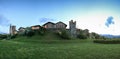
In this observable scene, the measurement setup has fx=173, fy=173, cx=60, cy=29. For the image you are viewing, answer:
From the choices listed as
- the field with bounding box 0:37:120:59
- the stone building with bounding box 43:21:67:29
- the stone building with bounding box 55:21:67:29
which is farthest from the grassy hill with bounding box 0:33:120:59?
the stone building with bounding box 55:21:67:29

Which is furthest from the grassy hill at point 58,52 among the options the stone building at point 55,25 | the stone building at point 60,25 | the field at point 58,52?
the stone building at point 60,25

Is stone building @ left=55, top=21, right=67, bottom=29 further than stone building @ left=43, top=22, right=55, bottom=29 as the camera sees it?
Yes

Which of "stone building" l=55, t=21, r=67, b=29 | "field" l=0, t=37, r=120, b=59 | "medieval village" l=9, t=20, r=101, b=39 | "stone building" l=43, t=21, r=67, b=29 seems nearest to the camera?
"field" l=0, t=37, r=120, b=59

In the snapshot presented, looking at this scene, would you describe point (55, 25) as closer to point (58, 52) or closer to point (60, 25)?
point (60, 25)

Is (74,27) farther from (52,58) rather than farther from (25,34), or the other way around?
(52,58)

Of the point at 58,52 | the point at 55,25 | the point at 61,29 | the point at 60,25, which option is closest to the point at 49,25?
the point at 55,25

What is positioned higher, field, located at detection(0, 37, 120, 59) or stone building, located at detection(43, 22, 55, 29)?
stone building, located at detection(43, 22, 55, 29)

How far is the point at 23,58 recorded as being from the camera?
67.2ft

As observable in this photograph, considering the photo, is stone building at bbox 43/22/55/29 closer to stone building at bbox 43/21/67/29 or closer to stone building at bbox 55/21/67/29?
stone building at bbox 43/21/67/29

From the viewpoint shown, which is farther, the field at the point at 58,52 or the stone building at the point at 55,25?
the stone building at the point at 55,25

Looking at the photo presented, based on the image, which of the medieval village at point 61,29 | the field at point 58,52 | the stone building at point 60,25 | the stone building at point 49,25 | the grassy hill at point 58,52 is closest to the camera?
the field at point 58,52

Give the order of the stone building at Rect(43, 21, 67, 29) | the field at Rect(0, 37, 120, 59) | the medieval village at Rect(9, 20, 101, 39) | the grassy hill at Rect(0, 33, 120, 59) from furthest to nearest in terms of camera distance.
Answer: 1. the stone building at Rect(43, 21, 67, 29)
2. the medieval village at Rect(9, 20, 101, 39)
3. the grassy hill at Rect(0, 33, 120, 59)
4. the field at Rect(0, 37, 120, 59)

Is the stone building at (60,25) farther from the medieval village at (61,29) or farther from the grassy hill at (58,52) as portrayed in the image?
the grassy hill at (58,52)

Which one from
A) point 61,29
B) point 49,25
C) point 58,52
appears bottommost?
point 58,52
